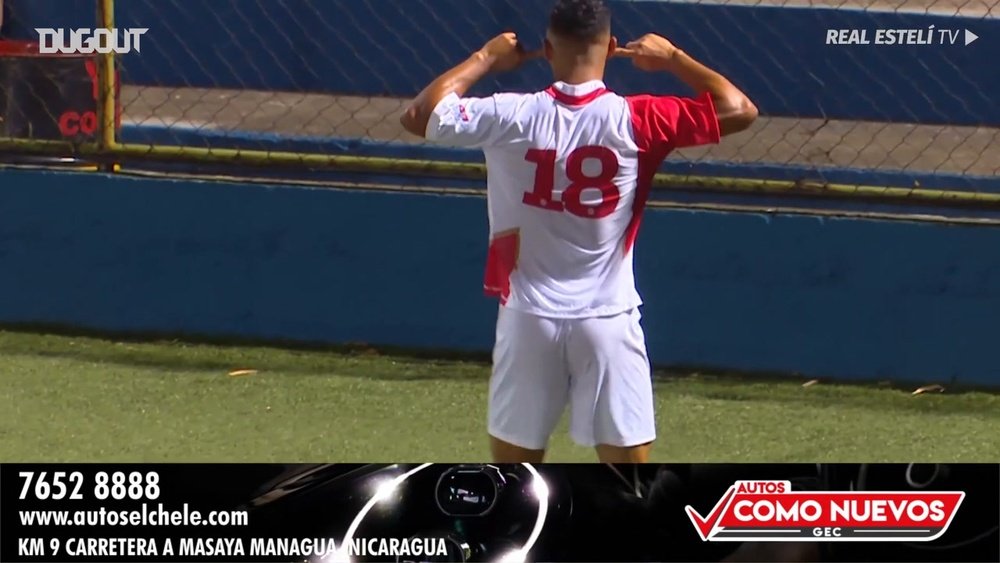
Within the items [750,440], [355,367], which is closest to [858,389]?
[750,440]

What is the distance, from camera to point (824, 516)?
15.9 ft

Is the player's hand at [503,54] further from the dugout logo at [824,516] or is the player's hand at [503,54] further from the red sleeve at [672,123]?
the dugout logo at [824,516]

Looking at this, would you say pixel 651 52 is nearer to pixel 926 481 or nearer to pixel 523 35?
pixel 926 481

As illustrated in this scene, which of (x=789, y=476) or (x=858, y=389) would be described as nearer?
(x=789, y=476)

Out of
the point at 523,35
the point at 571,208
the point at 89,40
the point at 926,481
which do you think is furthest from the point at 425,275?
the point at 926,481

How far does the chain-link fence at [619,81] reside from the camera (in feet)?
24.4

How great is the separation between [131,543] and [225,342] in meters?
2.80

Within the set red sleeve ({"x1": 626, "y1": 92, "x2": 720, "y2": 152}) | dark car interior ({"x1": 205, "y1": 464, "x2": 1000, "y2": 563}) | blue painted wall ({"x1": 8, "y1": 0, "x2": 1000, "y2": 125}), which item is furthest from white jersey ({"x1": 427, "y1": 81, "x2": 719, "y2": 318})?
blue painted wall ({"x1": 8, "y1": 0, "x2": 1000, "y2": 125})

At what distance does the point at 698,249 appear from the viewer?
7336 millimetres

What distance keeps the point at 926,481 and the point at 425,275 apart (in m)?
3.05

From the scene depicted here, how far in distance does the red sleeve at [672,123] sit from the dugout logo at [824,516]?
996 millimetres

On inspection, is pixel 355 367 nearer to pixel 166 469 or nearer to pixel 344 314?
pixel 344 314

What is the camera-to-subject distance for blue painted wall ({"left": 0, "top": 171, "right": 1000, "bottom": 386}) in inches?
283

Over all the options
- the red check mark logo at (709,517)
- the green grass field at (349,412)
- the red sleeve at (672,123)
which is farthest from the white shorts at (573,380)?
the green grass field at (349,412)
